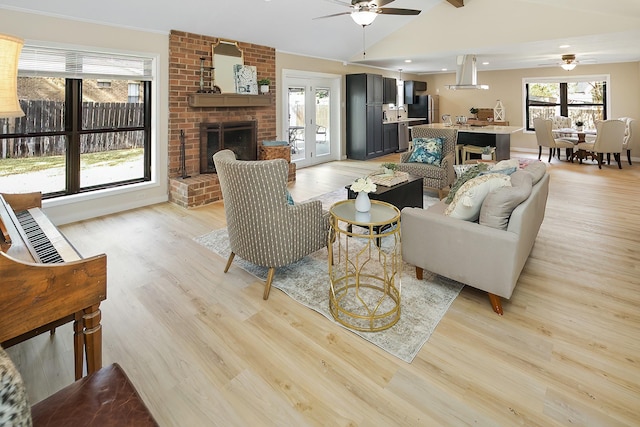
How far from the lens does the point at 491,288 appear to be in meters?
2.42

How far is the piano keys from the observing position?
1153 millimetres

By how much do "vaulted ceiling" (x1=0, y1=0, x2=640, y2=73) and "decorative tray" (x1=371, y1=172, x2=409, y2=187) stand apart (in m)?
2.41

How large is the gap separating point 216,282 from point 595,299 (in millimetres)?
2842

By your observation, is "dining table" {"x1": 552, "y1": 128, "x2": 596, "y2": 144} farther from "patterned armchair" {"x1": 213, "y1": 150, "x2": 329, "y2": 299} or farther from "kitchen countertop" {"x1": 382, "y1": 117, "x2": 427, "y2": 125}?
"patterned armchair" {"x1": 213, "y1": 150, "x2": 329, "y2": 299}

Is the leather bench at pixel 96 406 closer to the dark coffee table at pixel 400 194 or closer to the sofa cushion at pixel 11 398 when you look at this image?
the sofa cushion at pixel 11 398

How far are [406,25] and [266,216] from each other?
6.21 meters

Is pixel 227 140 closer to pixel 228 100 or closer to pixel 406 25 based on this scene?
pixel 228 100

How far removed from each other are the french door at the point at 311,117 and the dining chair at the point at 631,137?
6.35 metres

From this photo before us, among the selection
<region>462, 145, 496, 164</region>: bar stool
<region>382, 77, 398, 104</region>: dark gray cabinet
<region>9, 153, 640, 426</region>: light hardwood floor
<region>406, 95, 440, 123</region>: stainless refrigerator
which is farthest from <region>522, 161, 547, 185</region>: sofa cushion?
<region>406, 95, 440, 123</region>: stainless refrigerator

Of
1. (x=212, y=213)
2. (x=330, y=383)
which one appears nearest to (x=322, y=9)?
(x=212, y=213)

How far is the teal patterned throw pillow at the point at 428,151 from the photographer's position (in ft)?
17.7

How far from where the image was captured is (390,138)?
9.98 metres

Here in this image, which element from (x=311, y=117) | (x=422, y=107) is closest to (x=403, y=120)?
(x=422, y=107)

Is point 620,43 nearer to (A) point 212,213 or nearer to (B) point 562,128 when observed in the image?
(B) point 562,128
